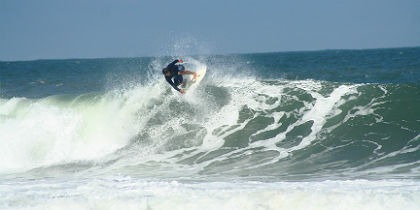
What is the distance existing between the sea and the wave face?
0.03m

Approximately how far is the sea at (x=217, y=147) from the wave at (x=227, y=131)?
0.04 metres

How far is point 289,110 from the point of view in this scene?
32.0 feet

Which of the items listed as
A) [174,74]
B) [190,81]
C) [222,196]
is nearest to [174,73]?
[174,74]

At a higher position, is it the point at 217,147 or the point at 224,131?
the point at 224,131

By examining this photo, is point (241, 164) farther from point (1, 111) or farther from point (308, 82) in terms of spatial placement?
point (1, 111)

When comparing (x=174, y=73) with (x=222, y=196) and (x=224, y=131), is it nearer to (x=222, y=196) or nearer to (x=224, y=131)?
(x=224, y=131)

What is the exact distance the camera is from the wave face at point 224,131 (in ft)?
21.2

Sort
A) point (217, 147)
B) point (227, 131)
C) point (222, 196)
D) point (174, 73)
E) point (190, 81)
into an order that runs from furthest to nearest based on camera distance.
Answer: point (190, 81), point (227, 131), point (174, 73), point (217, 147), point (222, 196)

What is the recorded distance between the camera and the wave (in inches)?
258

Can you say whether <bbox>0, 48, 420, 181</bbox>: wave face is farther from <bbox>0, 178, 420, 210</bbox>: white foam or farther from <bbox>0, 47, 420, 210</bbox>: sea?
<bbox>0, 178, 420, 210</bbox>: white foam

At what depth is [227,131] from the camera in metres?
8.84

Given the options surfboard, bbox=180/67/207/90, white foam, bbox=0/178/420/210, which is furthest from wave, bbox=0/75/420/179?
white foam, bbox=0/178/420/210

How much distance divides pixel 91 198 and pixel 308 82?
29.9 ft

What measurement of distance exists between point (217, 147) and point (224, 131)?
1.00 m
